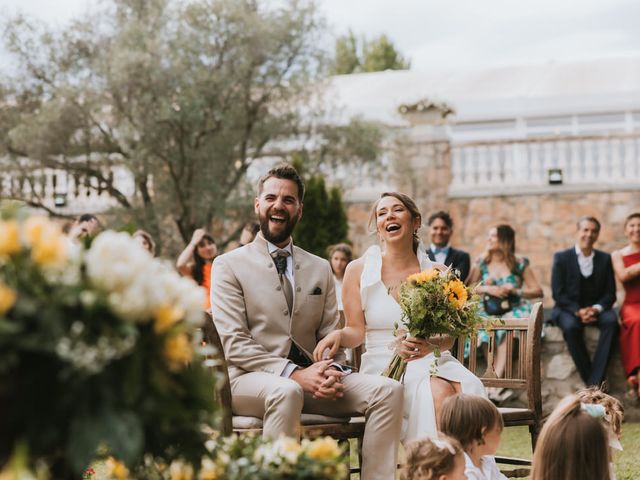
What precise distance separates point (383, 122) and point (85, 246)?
47.1 feet

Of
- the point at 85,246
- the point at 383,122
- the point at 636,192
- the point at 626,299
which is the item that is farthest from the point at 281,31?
the point at 85,246

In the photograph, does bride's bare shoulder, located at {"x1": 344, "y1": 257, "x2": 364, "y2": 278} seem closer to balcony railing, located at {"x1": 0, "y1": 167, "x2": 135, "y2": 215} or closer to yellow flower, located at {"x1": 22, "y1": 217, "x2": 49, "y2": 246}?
yellow flower, located at {"x1": 22, "y1": 217, "x2": 49, "y2": 246}

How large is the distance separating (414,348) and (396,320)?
476 millimetres

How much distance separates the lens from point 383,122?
15938 millimetres

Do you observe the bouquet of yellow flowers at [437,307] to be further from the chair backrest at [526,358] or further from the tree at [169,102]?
the tree at [169,102]

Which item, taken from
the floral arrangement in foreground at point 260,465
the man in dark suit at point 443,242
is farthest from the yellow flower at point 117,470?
the man in dark suit at point 443,242

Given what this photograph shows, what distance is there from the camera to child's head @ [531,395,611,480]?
295 centimetres

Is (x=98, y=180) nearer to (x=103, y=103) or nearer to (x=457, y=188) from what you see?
(x=103, y=103)

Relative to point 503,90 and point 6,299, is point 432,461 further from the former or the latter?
point 503,90

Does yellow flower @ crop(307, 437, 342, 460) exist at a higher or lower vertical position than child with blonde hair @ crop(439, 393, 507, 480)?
higher

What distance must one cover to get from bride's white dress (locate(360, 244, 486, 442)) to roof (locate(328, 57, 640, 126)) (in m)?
10.9

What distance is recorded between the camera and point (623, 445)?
6461 millimetres

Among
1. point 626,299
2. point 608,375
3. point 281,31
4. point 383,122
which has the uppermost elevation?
point 281,31

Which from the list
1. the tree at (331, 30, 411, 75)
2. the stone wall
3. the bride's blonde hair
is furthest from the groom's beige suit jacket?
the tree at (331, 30, 411, 75)
